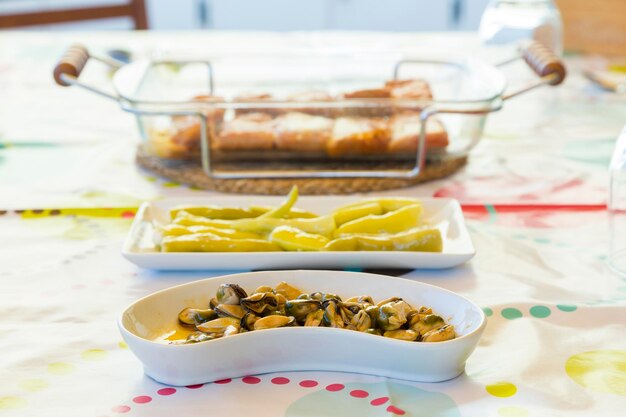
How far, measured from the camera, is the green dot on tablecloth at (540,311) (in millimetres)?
789

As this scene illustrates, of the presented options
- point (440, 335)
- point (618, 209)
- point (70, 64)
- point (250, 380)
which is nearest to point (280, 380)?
point (250, 380)

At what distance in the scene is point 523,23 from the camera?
161cm

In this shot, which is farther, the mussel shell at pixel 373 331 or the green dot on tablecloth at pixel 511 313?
the green dot on tablecloth at pixel 511 313

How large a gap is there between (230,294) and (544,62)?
676 millimetres

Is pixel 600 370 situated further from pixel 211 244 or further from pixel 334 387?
pixel 211 244

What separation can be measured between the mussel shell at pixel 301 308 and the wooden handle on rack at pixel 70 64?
23.9 inches

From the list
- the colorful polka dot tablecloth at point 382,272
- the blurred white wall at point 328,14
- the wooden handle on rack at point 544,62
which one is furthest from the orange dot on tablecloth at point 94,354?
the blurred white wall at point 328,14

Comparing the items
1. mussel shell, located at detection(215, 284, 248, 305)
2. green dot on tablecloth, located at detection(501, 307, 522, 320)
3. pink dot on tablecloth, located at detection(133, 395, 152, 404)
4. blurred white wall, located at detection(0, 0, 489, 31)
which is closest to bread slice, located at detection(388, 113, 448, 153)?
green dot on tablecloth, located at detection(501, 307, 522, 320)

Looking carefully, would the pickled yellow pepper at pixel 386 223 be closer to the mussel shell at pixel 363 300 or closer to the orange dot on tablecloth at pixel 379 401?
the mussel shell at pixel 363 300

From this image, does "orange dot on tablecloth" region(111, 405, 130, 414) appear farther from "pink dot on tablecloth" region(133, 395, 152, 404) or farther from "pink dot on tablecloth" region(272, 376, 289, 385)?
"pink dot on tablecloth" region(272, 376, 289, 385)

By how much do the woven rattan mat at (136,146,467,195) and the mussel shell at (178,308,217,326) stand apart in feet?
1.36

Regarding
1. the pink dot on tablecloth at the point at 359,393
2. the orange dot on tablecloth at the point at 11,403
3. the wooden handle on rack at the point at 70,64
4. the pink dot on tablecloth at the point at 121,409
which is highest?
the wooden handle on rack at the point at 70,64

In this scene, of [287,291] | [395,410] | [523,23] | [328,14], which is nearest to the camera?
[395,410]

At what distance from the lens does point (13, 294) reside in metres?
0.83
